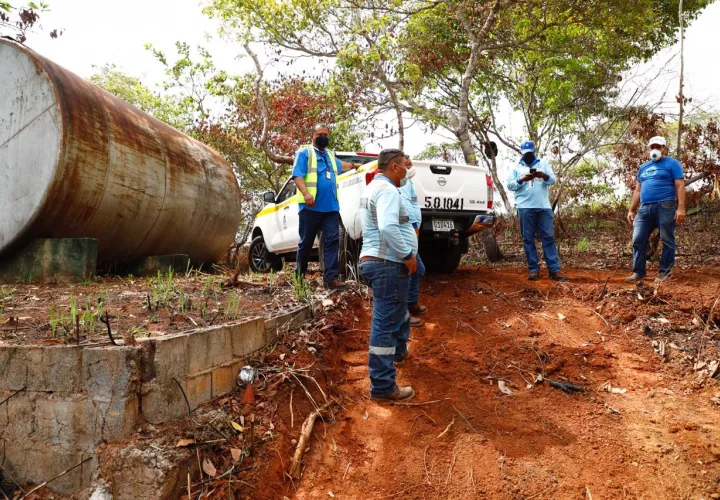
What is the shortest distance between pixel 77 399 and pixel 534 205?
5355mm

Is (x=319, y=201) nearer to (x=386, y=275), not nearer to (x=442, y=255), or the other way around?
(x=386, y=275)

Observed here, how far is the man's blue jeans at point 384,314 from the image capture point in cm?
361

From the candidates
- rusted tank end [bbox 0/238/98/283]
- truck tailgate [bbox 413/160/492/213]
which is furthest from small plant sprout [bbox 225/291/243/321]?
truck tailgate [bbox 413/160/492/213]

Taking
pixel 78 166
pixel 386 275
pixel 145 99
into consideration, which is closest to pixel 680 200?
pixel 386 275

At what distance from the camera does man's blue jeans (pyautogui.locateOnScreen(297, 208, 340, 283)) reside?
5348mm

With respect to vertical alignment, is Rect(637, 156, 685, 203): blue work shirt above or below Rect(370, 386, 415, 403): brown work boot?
above

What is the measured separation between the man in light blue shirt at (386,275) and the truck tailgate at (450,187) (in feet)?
7.38

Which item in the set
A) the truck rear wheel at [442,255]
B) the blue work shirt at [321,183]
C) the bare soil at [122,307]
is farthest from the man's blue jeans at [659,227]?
the bare soil at [122,307]

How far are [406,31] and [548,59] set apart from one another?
3.16 meters

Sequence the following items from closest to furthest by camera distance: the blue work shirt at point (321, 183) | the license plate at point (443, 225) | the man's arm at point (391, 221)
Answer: the man's arm at point (391, 221) → the blue work shirt at point (321, 183) → the license plate at point (443, 225)

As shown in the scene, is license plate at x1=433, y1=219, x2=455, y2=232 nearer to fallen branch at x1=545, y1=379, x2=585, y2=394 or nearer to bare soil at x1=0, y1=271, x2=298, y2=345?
bare soil at x1=0, y1=271, x2=298, y2=345

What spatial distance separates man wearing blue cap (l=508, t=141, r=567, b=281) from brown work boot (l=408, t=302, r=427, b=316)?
1913 millimetres

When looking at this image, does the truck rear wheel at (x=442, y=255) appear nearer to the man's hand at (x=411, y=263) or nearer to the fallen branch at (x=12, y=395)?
the man's hand at (x=411, y=263)

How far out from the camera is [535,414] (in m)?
3.54
